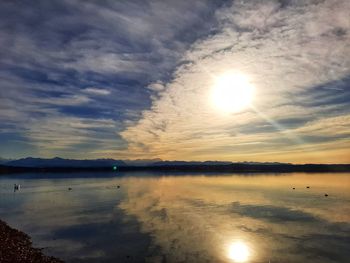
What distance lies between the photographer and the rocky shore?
28547 mm

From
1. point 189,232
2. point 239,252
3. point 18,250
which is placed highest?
point 189,232

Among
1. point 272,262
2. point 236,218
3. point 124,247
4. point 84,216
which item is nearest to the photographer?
point 272,262

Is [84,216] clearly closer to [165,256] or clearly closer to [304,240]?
[165,256]

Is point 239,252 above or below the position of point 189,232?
below

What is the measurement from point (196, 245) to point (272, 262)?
333 inches

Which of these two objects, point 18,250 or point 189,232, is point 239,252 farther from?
point 18,250

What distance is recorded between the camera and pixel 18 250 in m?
31.4

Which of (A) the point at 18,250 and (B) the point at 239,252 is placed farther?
(B) the point at 239,252

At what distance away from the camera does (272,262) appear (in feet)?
96.9

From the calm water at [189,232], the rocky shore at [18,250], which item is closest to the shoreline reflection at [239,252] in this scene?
the calm water at [189,232]

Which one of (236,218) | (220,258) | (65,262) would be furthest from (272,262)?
(236,218)

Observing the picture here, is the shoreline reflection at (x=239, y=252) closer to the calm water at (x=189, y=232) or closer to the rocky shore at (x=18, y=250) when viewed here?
the calm water at (x=189, y=232)

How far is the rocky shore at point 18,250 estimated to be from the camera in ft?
93.7

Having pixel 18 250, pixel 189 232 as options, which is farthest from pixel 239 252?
pixel 18 250
